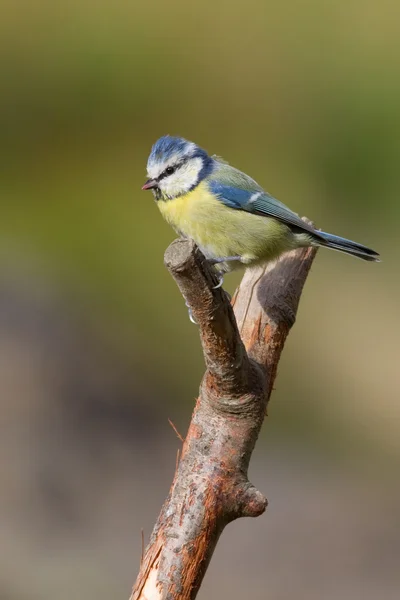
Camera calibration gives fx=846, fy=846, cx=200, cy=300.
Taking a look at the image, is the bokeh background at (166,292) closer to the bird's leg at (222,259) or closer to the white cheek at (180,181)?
the bird's leg at (222,259)

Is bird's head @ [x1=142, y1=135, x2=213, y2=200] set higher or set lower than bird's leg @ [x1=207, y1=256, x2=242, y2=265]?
higher

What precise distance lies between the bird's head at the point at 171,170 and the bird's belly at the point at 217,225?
22 millimetres

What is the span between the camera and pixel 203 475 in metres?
1.77

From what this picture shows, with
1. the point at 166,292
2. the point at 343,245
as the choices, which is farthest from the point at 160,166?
the point at 166,292

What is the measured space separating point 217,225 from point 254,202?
14 centimetres

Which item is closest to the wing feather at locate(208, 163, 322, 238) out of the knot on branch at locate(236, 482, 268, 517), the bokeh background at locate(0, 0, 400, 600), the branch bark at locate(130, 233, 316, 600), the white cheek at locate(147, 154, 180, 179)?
the white cheek at locate(147, 154, 180, 179)

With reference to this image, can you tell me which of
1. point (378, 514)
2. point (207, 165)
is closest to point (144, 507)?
point (378, 514)

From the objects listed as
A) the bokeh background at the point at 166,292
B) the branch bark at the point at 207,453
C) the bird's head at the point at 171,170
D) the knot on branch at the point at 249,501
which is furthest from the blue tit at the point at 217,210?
the bokeh background at the point at 166,292

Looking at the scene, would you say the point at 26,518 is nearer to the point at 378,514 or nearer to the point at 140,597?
the point at 378,514

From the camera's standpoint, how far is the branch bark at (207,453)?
1639mm

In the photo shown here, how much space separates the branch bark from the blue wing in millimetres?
391

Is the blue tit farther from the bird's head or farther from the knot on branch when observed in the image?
the knot on branch

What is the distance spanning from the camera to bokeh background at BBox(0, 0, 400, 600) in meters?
3.40

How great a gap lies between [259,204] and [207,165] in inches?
6.7
